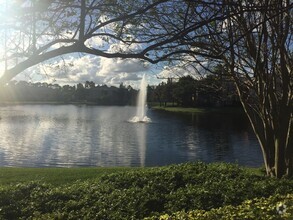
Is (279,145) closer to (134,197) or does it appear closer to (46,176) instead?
(134,197)

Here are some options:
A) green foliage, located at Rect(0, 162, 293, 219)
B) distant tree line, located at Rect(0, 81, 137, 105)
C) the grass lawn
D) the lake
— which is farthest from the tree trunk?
distant tree line, located at Rect(0, 81, 137, 105)

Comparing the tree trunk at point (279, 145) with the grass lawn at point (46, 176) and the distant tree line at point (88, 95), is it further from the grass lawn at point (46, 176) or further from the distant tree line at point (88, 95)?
the distant tree line at point (88, 95)

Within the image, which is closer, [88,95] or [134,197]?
[134,197]

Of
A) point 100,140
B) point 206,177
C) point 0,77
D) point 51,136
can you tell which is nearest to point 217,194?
point 206,177

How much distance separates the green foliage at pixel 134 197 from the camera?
7.19 m

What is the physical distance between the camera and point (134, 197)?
7938mm

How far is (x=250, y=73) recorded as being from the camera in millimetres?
11664

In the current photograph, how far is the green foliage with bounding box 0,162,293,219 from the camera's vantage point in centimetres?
719

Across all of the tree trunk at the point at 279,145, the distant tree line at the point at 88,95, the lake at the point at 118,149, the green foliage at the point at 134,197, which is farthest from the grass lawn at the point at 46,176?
the distant tree line at the point at 88,95

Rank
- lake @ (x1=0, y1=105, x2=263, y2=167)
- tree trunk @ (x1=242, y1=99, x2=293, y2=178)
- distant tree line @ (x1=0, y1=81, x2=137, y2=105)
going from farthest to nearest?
distant tree line @ (x1=0, y1=81, x2=137, y2=105) → lake @ (x1=0, y1=105, x2=263, y2=167) → tree trunk @ (x1=242, y1=99, x2=293, y2=178)

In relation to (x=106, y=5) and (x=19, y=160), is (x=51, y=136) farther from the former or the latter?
(x=106, y=5)

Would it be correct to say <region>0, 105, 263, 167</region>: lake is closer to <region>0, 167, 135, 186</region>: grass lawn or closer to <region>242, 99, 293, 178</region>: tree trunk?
<region>0, 167, 135, 186</region>: grass lawn

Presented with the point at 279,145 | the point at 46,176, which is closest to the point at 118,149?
the point at 46,176

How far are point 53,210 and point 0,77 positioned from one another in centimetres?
333
